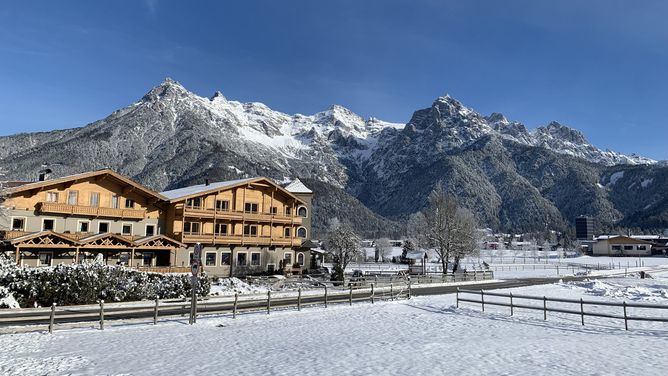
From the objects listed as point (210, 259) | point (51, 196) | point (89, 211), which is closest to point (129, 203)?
point (89, 211)

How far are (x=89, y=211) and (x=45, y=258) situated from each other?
547cm

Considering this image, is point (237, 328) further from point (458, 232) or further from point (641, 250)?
point (641, 250)

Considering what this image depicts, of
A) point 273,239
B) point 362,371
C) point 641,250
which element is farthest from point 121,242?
point 641,250

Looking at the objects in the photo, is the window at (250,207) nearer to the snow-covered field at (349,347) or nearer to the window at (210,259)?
the window at (210,259)

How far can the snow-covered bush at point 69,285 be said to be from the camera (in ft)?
85.1

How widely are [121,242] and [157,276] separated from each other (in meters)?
10.8

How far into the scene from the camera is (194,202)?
169ft

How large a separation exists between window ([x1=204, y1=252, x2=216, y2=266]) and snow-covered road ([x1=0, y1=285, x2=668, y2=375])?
26.7 metres

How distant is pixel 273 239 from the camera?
5522 cm

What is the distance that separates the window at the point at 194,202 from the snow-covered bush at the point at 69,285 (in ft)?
66.7

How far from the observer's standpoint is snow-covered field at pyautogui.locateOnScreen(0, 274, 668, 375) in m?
14.3

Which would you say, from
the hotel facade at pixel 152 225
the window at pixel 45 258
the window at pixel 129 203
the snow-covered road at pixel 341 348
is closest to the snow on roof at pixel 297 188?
the hotel facade at pixel 152 225

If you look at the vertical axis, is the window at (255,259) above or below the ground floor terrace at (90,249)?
below

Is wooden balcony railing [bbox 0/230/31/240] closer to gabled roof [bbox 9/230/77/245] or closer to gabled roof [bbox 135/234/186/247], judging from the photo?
gabled roof [bbox 9/230/77/245]
